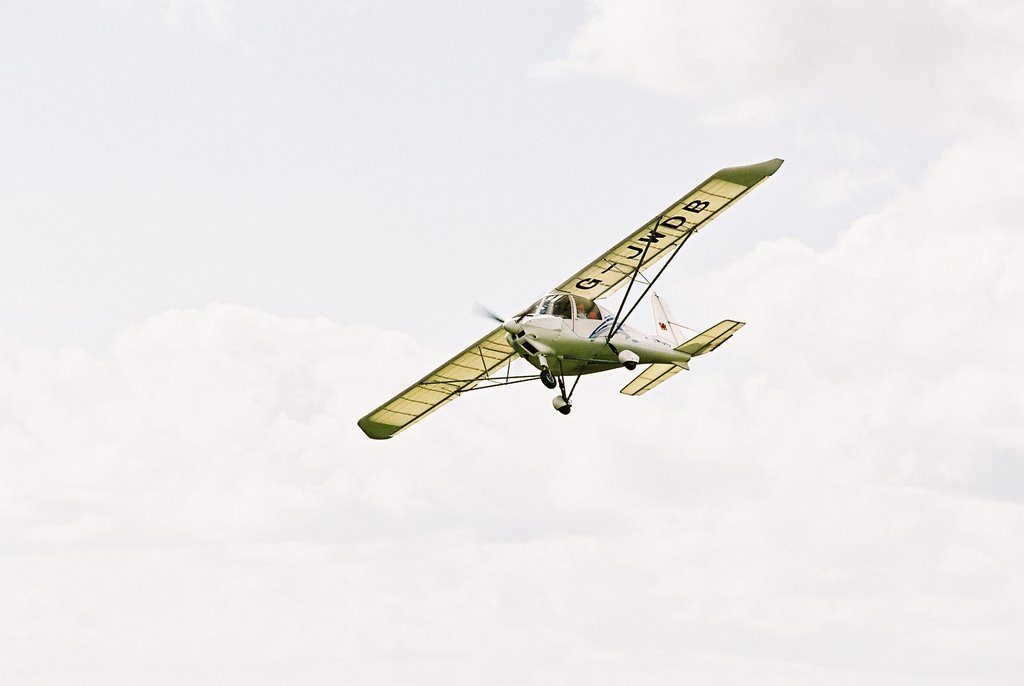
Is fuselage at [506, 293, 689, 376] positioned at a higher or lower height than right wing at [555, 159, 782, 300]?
lower

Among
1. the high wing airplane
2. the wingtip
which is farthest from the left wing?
the wingtip

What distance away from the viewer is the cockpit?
43.2m

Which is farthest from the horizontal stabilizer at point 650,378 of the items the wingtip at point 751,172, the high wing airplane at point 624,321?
the wingtip at point 751,172

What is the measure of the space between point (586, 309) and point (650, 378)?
380cm

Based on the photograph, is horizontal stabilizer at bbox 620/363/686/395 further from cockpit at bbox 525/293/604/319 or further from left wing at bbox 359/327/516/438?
left wing at bbox 359/327/516/438

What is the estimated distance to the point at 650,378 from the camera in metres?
46.3

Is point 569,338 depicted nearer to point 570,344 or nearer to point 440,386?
point 570,344

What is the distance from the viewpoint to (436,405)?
50.3 meters

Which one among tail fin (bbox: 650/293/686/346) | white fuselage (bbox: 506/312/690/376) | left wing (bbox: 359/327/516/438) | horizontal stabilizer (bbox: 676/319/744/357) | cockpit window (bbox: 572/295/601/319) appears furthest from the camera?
left wing (bbox: 359/327/516/438)

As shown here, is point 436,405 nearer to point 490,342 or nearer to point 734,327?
point 490,342

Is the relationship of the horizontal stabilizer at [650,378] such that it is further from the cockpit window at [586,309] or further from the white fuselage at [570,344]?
the cockpit window at [586,309]

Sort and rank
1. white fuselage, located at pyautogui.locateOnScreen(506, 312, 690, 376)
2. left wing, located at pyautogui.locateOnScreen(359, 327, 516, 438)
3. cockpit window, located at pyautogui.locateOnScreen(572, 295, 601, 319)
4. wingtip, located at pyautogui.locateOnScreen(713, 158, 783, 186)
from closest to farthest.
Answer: wingtip, located at pyautogui.locateOnScreen(713, 158, 783, 186)
white fuselage, located at pyautogui.locateOnScreen(506, 312, 690, 376)
cockpit window, located at pyautogui.locateOnScreen(572, 295, 601, 319)
left wing, located at pyautogui.locateOnScreen(359, 327, 516, 438)

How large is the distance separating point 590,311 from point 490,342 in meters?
4.88

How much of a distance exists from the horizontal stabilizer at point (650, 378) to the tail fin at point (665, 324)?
2.48 ft
